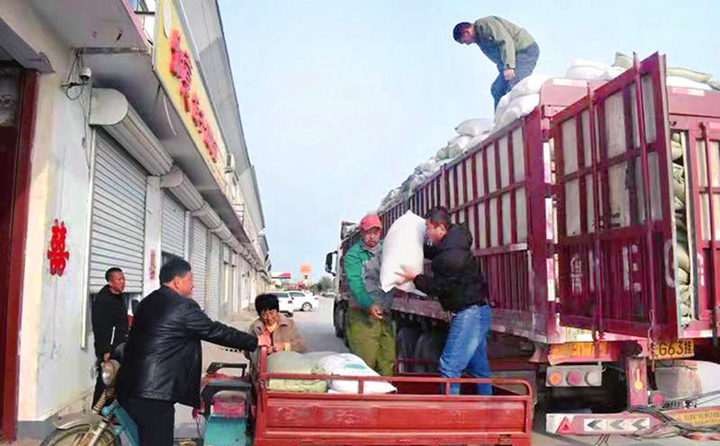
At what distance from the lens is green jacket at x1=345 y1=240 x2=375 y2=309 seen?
15.3 ft

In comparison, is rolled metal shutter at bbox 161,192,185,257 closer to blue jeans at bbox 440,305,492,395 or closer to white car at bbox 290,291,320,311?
blue jeans at bbox 440,305,492,395

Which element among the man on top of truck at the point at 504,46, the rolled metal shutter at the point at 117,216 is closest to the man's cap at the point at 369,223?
the rolled metal shutter at the point at 117,216

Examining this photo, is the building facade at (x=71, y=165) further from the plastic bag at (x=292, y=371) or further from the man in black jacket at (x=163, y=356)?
the plastic bag at (x=292, y=371)

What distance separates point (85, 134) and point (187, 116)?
8.80 ft

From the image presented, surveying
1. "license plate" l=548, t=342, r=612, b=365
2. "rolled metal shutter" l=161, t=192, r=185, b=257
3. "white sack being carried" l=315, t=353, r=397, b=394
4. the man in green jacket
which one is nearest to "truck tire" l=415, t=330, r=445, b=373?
the man in green jacket

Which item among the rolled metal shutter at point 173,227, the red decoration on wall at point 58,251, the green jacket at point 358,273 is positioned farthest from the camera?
the rolled metal shutter at point 173,227

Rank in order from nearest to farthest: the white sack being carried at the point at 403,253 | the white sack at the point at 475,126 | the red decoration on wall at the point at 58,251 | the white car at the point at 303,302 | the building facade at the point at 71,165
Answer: the white sack being carried at the point at 403,253 → the building facade at the point at 71,165 → the red decoration on wall at the point at 58,251 → the white sack at the point at 475,126 → the white car at the point at 303,302

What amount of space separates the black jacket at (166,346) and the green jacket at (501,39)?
18.2 feet

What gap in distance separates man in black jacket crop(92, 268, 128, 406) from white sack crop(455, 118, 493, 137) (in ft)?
13.0

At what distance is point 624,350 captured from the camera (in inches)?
179

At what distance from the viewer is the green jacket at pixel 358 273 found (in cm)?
465

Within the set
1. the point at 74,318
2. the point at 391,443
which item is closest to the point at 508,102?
the point at 391,443

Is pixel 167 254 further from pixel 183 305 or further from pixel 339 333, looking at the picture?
pixel 183 305

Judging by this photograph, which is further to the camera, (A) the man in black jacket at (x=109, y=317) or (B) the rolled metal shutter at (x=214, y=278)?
(B) the rolled metal shutter at (x=214, y=278)
